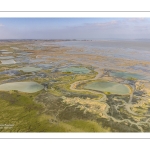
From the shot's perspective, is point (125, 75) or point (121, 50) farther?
point (121, 50)

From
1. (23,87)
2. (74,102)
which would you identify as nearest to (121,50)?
(23,87)

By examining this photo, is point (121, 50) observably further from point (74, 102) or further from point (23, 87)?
point (74, 102)

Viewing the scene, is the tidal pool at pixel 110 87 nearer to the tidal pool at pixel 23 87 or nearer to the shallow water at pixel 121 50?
the tidal pool at pixel 23 87

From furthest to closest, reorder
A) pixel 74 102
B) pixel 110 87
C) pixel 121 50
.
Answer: pixel 121 50 → pixel 110 87 → pixel 74 102

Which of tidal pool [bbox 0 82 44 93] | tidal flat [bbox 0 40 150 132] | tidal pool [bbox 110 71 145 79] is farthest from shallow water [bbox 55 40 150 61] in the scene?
tidal pool [bbox 0 82 44 93]

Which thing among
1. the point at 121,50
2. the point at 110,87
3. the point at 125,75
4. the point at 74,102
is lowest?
the point at 74,102
